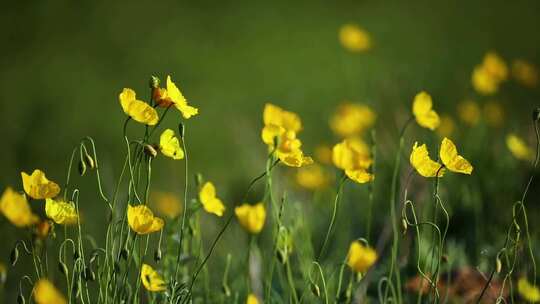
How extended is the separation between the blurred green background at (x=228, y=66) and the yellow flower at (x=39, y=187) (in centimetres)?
190

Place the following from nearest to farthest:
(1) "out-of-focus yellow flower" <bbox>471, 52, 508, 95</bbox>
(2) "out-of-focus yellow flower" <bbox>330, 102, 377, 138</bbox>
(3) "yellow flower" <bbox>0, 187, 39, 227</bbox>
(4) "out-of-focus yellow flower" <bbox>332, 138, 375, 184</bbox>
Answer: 1. (3) "yellow flower" <bbox>0, 187, 39, 227</bbox>
2. (4) "out-of-focus yellow flower" <bbox>332, 138, 375, 184</bbox>
3. (1) "out-of-focus yellow flower" <bbox>471, 52, 508, 95</bbox>
4. (2) "out-of-focus yellow flower" <bbox>330, 102, 377, 138</bbox>

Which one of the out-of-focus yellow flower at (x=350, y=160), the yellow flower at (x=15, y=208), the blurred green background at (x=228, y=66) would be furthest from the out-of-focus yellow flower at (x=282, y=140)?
the blurred green background at (x=228, y=66)

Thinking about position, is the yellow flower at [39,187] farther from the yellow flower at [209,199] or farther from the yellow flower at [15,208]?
the yellow flower at [209,199]

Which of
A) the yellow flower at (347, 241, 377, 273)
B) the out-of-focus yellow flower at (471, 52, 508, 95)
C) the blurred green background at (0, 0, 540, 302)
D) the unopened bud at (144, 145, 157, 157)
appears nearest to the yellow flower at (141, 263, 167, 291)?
the unopened bud at (144, 145, 157, 157)

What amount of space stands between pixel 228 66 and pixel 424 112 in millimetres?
3661

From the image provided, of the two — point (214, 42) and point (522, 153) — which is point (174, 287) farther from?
point (214, 42)

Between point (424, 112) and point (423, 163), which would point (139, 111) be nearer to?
point (423, 163)

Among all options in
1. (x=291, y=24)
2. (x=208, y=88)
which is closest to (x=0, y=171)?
(x=208, y=88)

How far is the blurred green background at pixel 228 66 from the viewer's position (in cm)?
406

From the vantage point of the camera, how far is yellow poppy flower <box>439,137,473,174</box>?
1.47m

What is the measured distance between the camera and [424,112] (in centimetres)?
189

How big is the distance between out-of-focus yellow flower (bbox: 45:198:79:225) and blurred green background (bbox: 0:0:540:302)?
1881mm

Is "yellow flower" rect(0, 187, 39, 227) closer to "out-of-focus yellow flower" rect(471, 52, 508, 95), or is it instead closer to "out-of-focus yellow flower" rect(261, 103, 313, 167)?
"out-of-focus yellow flower" rect(261, 103, 313, 167)

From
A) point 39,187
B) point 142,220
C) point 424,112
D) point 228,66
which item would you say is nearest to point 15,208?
point 39,187
